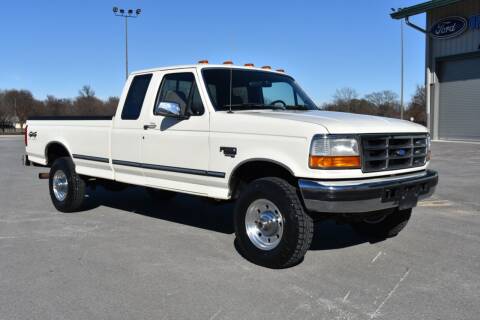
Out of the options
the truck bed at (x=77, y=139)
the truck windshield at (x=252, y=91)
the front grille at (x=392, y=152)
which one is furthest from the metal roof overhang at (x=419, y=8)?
the truck bed at (x=77, y=139)

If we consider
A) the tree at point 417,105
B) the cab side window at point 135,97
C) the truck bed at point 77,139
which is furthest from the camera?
the tree at point 417,105

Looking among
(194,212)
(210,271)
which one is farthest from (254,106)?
(194,212)

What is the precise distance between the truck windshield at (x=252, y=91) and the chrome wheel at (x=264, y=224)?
1261 millimetres

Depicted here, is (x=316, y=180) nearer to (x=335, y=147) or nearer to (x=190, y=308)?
(x=335, y=147)

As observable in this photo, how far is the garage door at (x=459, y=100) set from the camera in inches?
987

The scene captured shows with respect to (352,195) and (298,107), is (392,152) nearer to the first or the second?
(352,195)

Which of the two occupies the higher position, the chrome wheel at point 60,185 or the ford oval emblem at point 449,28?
the ford oval emblem at point 449,28

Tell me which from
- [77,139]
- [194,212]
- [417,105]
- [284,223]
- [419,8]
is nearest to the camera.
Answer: [284,223]

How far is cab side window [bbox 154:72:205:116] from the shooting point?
5.74 metres

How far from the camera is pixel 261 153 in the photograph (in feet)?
16.0

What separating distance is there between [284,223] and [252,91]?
6.56ft

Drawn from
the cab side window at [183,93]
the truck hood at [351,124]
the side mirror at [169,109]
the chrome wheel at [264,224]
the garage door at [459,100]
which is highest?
the garage door at [459,100]

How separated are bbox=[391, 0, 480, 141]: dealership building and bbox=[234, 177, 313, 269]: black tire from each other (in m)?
23.0

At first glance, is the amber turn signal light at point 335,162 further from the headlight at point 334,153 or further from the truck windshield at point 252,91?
the truck windshield at point 252,91
